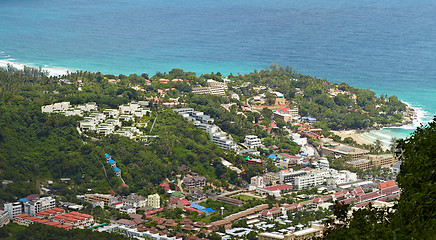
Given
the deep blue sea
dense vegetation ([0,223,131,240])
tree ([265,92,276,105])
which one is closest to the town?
tree ([265,92,276,105])

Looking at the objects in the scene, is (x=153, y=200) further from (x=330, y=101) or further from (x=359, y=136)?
(x=330, y=101)

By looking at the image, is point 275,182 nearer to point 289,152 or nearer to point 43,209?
point 289,152

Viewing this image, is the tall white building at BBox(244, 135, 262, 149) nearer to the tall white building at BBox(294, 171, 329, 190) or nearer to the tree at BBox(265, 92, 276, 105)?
the tall white building at BBox(294, 171, 329, 190)

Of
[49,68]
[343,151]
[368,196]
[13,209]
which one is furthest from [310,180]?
[49,68]

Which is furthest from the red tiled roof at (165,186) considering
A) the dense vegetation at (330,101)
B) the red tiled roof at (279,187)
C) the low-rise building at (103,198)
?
the dense vegetation at (330,101)

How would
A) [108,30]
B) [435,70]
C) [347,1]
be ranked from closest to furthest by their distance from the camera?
[435,70]
[108,30]
[347,1]

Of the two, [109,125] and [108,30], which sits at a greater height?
[108,30]

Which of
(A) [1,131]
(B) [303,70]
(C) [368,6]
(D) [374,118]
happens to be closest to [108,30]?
(B) [303,70]
